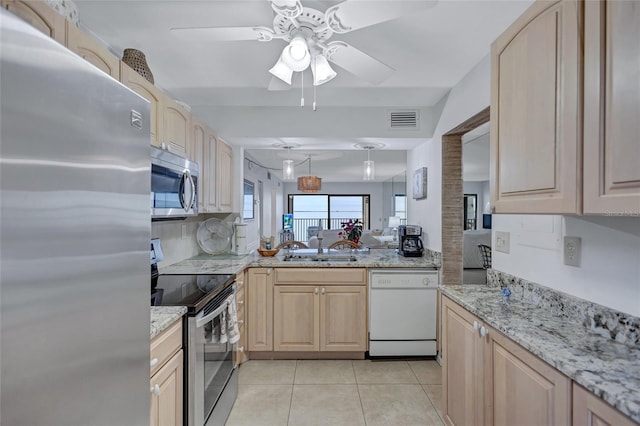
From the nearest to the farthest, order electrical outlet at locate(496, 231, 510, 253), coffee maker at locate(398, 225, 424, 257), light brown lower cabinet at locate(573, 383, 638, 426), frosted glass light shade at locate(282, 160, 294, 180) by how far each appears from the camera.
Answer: light brown lower cabinet at locate(573, 383, 638, 426)
electrical outlet at locate(496, 231, 510, 253)
coffee maker at locate(398, 225, 424, 257)
frosted glass light shade at locate(282, 160, 294, 180)

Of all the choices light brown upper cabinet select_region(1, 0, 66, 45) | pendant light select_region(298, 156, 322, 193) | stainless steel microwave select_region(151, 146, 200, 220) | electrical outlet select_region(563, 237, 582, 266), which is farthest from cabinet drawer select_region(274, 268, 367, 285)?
pendant light select_region(298, 156, 322, 193)

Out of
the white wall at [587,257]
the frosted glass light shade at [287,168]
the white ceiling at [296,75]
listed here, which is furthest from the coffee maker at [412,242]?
the frosted glass light shade at [287,168]

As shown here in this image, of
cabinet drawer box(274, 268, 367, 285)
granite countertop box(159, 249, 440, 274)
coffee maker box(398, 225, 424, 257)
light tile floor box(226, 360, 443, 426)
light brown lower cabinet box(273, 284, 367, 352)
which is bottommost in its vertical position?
light tile floor box(226, 360, 443, 426)

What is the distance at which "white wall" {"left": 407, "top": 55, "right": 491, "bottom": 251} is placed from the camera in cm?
214

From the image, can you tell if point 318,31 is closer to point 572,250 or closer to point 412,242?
point 572,250

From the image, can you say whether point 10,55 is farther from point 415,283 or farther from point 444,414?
point 415,283

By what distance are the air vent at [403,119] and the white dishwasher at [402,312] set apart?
1.36 m

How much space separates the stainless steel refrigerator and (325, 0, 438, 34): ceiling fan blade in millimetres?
910

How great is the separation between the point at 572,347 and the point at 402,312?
185 centimetres

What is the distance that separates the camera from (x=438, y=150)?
2.87 meters

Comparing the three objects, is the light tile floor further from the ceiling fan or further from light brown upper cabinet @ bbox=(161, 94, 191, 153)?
the ceiling fan

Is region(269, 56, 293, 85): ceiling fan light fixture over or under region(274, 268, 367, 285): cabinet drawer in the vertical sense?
over

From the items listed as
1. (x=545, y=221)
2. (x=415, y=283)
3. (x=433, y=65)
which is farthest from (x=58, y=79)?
(x=415, y=283)

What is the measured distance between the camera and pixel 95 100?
2.15 feet
